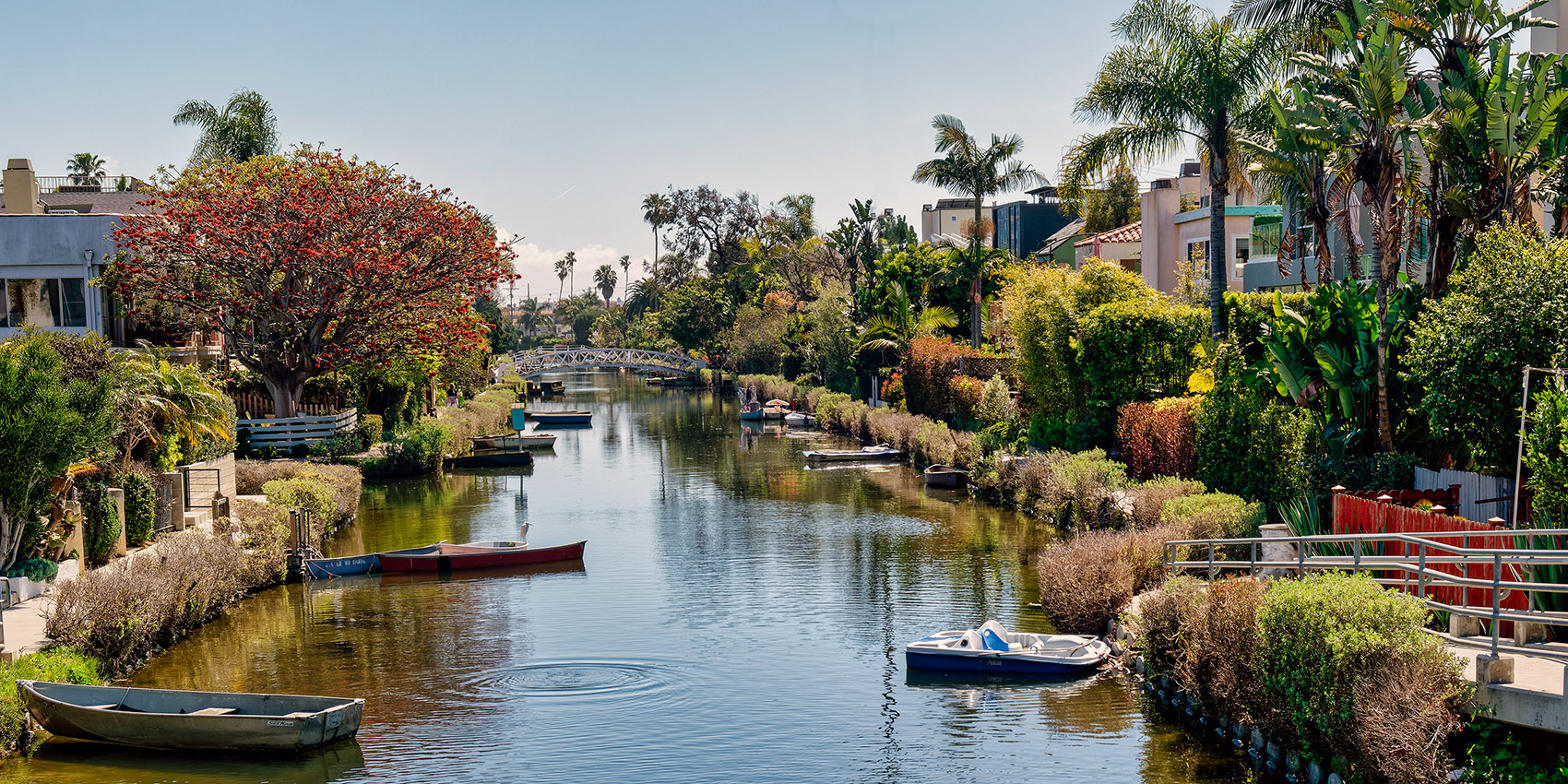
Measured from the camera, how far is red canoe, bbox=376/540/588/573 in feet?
113

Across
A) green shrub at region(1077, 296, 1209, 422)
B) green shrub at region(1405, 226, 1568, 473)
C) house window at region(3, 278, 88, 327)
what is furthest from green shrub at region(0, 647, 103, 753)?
green shrub at region(1077, 296, 1209, 422)

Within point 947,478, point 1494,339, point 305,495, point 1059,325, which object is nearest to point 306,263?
point 305,495

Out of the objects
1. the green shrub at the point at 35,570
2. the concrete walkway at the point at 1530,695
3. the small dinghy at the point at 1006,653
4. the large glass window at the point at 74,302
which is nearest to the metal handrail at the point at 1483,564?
the concrete walkway at the point at 1530,695

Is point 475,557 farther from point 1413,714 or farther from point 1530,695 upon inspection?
point 1530,695

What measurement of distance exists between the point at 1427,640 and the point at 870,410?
180 feet

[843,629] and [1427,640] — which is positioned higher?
[1427,640]

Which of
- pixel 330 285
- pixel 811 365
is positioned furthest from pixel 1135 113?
pixel 811 365

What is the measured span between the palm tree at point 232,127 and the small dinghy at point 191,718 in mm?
47062

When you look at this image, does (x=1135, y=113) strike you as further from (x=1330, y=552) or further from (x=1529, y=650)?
→ (x=1529, y=650)

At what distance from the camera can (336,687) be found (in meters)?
24.2

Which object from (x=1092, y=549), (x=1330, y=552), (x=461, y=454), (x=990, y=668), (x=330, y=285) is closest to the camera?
(x=1330, y=552)

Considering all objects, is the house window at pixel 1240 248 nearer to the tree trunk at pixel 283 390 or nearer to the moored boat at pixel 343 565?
the moored boat at pixel 343 565

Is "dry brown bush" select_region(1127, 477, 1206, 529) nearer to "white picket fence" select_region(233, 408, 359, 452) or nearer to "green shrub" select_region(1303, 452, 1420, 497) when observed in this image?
"green shrub" select_region(1303, 452, 1420, 497)

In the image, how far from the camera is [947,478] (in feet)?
166
